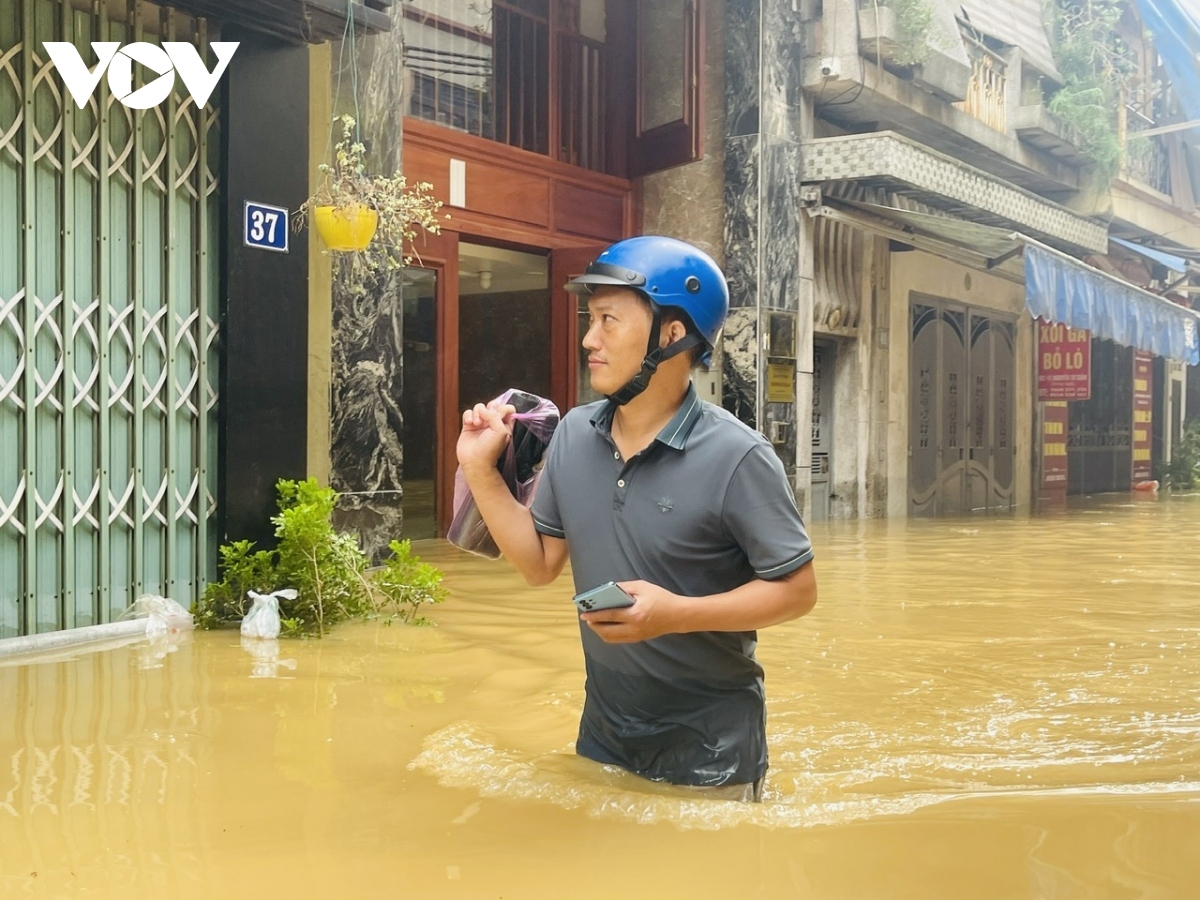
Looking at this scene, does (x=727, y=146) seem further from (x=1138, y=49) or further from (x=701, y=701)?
(x=1138, y=49)

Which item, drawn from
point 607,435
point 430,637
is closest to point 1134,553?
point 430,637

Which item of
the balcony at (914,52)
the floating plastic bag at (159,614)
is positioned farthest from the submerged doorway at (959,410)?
the floating plastic bag at (159,614)

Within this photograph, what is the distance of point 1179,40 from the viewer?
68.6 ft

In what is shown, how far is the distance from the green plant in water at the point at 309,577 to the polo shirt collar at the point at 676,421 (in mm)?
3742

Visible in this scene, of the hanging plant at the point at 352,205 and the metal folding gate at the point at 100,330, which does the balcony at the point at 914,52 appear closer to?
the hanging plant at the point at 352,205

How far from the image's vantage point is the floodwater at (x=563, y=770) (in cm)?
274

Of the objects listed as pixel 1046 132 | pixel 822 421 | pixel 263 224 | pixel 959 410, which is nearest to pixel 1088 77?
pixel 1046 132

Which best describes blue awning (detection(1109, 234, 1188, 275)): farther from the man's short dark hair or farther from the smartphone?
→ the smartphone

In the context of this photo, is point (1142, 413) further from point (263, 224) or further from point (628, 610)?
Answer: point (628, 610)

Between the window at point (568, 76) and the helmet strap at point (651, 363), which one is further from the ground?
the window at point (568, 76)

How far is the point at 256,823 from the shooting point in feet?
10.3

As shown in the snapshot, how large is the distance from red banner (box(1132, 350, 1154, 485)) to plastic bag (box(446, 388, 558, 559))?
23.6m

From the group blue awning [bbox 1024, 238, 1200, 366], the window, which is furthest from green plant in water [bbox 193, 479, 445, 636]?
blue awning [bbox 1024, 238, 1200, 366]

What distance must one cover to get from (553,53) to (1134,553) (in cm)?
674
